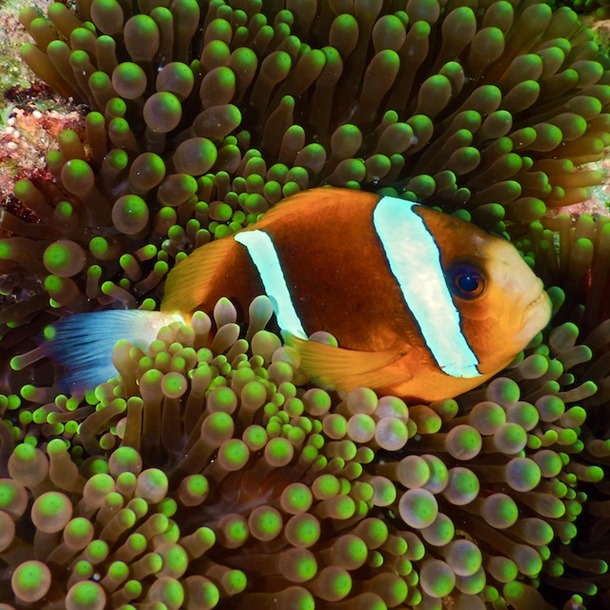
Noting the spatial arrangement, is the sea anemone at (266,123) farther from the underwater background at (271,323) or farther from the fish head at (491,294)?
the fish head at (491,294)

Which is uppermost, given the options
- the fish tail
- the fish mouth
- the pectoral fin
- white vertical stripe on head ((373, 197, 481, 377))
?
the fish mouth

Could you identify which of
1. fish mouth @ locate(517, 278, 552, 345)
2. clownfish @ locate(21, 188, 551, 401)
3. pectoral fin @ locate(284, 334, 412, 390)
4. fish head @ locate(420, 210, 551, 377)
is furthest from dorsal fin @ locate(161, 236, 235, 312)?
fish mouth @ locate(517, 278, 552, 345)

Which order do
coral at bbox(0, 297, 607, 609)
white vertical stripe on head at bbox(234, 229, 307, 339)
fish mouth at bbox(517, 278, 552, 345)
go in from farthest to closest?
1. white vertical stripe on head at bbox(234, 229, 307, 339)
2. fish mouth at bbox(517, 278, 552, 345)
3. coral at bbox(0, 297, 607, 609)

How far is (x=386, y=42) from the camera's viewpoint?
1.40 m

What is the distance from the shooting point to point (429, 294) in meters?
1.09

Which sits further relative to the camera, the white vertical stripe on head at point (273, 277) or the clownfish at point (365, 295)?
the white vertical stripe on head at point (273, 277)

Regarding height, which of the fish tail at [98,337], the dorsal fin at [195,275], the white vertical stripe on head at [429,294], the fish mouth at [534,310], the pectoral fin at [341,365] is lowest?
the fish tail at [98,337]

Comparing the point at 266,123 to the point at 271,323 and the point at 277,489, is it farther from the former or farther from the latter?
the point at 277,489

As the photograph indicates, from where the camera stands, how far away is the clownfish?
106cm

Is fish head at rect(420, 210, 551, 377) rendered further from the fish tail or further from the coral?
the fish tail

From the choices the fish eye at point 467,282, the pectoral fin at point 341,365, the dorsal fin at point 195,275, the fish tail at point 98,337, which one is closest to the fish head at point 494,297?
the fish eye at point 467,282

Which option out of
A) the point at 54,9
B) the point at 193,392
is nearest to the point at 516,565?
the point at 193,392

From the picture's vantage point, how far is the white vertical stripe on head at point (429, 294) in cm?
108

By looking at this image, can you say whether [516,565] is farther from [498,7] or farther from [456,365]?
[498,7]
